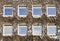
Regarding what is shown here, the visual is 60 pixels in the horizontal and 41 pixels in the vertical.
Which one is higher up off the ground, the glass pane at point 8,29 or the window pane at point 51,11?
the window pane at point 51,11

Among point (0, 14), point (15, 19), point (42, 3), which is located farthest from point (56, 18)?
point (0, 14)

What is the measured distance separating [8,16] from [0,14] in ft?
3.09

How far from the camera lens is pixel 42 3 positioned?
80.7ft

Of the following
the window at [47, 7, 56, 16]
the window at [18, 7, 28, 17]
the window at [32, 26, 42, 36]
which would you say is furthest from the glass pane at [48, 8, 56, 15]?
the window at [18, 7, 28, 17]

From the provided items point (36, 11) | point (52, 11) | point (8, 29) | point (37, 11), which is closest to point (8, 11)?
point (8, 29)

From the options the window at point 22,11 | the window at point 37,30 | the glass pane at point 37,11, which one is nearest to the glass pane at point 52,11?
the glass pane at point 37,11

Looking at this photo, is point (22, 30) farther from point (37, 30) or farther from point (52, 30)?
point (52, 30)

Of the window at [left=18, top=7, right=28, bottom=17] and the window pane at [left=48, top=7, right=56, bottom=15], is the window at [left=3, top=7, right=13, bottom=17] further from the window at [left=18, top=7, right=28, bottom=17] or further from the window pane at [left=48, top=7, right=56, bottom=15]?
the window pane at [left=48, top=7, right=56, bottom=15]

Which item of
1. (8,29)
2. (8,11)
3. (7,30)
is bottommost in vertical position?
(7,30)

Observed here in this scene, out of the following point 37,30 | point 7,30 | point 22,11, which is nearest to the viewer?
point 37,30

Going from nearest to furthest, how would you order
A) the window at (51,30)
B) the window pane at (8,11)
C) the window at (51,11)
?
the window at (51,30)
the window at (51,11)
the window pane at (8,11)

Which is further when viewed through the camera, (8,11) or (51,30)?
(8,11)

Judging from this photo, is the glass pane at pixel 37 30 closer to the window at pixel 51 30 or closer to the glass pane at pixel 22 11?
the window at pixel 51 30

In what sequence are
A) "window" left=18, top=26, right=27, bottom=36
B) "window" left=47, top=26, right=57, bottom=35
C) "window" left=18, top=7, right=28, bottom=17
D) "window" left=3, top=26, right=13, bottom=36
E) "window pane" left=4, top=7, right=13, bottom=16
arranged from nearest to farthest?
"window" left=47, top=26, right=57, bottom=35 → "window" left=18, top=26, right=27, bottom=36 → "window" left=3, top=26, right=13, bottom=36 → "window" left=18, top=7, right=28, bottom=17 → "window pane" left=4, top=7, right=13, bottom=16
